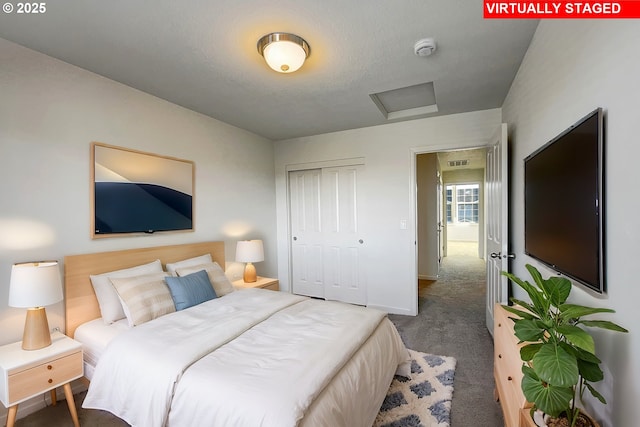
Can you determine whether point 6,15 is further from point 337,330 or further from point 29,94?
point 337,330

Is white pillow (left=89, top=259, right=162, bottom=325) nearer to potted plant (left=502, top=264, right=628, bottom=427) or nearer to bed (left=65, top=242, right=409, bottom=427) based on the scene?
bed (left=65, top=242, right=409, bottom=427)

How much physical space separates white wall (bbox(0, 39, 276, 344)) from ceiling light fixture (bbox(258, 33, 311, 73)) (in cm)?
149

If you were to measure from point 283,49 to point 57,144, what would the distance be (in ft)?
6.01

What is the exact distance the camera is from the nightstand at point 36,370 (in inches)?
62.3

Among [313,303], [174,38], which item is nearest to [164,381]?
[313,303]

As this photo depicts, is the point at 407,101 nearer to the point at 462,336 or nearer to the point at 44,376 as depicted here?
the point at 462,336

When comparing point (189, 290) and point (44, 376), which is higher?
point (189, 290)

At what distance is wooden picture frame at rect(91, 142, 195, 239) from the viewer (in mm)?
2373

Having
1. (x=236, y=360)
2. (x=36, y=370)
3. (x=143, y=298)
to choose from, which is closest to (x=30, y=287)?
(x=36, y=370)

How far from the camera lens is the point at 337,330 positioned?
1.85m

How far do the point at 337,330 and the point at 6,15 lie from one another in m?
2.75

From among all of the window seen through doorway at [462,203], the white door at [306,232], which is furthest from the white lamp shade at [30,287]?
the window seen through doorway at [462,203]

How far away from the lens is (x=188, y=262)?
2.86m

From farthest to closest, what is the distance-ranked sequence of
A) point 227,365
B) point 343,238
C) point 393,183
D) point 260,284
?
point 343,238, point 393,183, point 260,284, point 227,365
